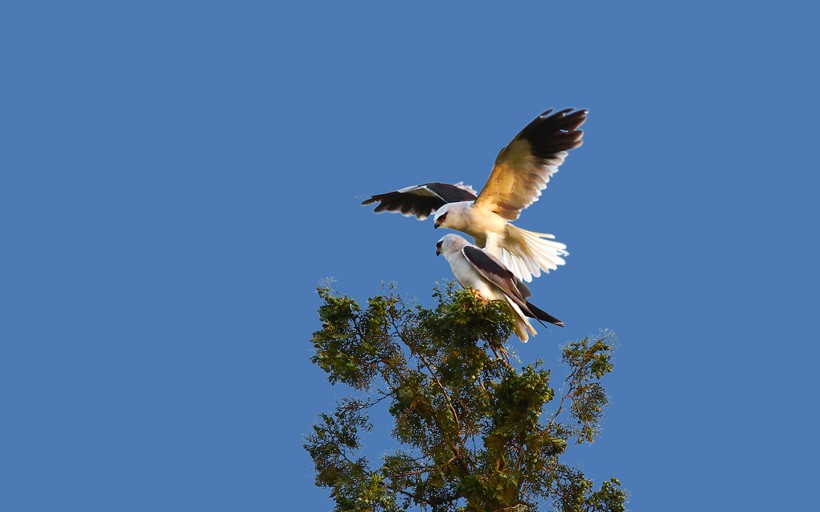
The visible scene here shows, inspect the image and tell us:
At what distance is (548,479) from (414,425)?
1.37m

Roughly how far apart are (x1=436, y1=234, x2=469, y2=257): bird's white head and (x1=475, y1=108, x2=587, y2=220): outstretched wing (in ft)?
1.98

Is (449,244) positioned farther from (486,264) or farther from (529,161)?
(529,161)

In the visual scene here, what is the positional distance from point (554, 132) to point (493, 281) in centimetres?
176

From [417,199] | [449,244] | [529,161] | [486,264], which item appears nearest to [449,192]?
[417,199]

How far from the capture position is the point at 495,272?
10586 mm

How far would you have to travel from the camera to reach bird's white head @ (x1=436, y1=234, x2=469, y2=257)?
10961 millimetres

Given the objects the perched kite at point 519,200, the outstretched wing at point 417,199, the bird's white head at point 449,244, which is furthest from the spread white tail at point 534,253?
the outstretched wing at point 417,199

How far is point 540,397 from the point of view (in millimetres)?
9945

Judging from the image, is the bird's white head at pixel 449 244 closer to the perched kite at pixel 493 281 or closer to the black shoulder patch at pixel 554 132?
the perched kite at pixel 493 281

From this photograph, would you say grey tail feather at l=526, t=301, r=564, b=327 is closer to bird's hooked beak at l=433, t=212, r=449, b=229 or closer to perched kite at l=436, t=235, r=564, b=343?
perched kite at l=436, t=235, r=564, b=343

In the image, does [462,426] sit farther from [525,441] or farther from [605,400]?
[605,400]

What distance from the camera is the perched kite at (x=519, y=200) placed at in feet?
36.7

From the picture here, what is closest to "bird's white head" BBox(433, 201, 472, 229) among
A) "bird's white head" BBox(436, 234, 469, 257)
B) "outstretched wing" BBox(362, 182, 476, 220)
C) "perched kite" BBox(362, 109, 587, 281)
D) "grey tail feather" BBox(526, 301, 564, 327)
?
"perched kite" BBox(362, 109, 587, 281)

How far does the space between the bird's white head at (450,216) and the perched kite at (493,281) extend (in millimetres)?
567
